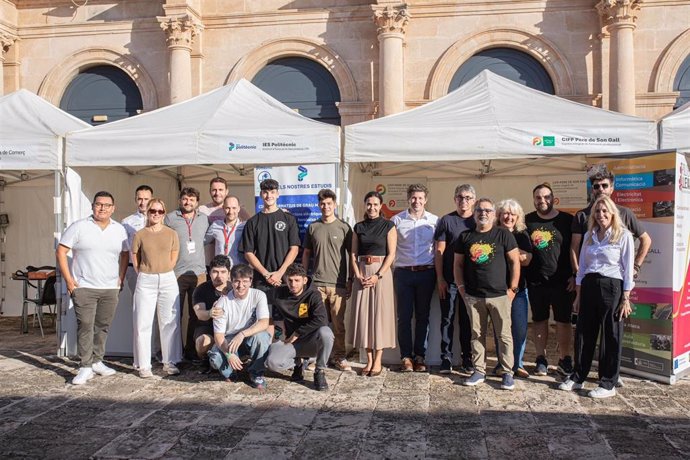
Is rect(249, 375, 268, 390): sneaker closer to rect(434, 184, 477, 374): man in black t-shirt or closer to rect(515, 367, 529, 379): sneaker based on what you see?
rect(434, 184, 477, 374): man in black t-shirt

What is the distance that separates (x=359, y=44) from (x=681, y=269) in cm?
855

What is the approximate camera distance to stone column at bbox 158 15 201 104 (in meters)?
12.4

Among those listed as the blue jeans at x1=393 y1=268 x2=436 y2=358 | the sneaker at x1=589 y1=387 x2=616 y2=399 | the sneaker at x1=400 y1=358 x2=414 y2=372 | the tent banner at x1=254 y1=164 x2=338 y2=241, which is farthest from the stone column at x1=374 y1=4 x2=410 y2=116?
the sneaker at x1=589 y1=387 x2=616 y2=399

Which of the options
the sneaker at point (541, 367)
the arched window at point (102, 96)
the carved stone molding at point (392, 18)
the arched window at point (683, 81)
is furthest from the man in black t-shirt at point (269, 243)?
the arched window at point (683, 81)

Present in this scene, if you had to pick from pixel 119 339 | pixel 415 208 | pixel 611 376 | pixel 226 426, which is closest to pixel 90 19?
pixel 119 339

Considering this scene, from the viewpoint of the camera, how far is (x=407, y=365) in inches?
235

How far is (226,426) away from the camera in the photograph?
4.44 meters

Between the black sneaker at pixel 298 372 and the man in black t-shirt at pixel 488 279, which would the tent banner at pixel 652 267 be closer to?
the man in black t-shirt at pixel 488 279

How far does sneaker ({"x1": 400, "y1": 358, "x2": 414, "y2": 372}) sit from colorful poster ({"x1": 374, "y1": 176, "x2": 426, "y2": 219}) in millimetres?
3510

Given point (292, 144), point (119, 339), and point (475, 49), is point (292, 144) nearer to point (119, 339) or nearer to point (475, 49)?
point (119, 339)

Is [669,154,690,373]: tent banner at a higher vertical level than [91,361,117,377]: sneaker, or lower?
higher

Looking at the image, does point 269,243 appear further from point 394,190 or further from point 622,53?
point 622,53

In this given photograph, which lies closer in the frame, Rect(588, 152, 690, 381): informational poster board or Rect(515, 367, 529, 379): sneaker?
Rect(588, 152, 690, 381): informational poster board

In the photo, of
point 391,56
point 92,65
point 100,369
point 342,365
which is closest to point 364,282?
point 342,365
